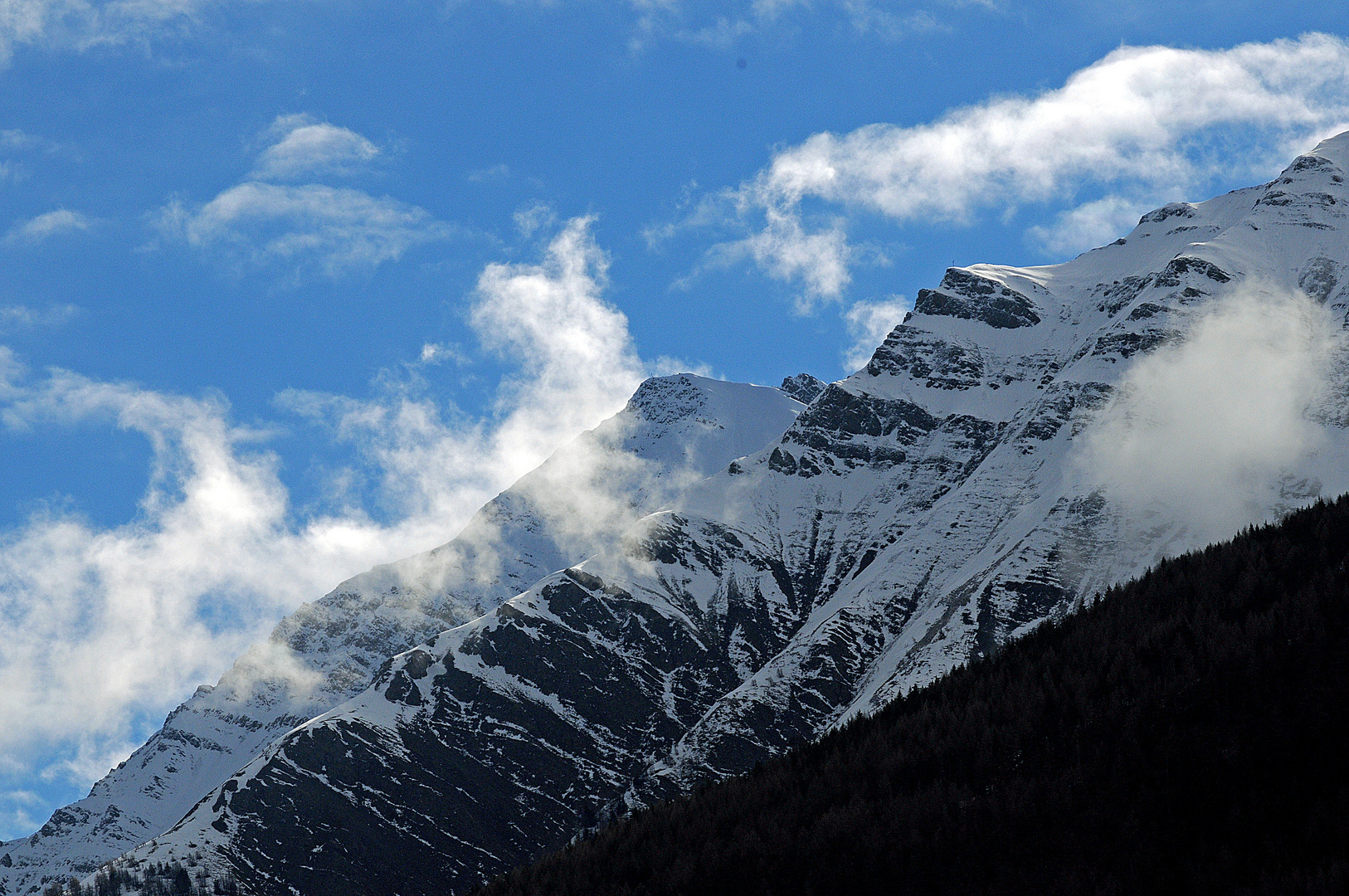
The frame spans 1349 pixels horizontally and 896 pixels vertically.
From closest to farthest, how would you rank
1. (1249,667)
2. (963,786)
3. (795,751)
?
1. (1249,667)
2. (963,786)
3. (795,751)

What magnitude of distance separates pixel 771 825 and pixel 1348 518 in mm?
46095

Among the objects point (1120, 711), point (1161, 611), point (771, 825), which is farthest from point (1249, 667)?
point (771, 825)

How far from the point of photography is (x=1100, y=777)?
Result: 252 feet

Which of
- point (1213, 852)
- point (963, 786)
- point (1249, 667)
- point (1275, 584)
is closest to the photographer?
point (1213, 852)

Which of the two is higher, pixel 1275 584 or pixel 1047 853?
pixel 1275 584

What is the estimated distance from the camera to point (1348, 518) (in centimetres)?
9875

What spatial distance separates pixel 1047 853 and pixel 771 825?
73.2 ft

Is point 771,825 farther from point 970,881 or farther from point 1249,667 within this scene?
point 1249,667

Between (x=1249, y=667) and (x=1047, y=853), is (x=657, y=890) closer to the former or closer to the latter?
(x=1047, y=853)

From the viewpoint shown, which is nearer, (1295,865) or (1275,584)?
(1295,865)

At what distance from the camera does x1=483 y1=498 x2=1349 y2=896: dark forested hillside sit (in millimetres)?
66438

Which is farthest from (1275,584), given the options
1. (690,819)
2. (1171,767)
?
(690,819)

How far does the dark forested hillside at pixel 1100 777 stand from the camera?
66.4 meters

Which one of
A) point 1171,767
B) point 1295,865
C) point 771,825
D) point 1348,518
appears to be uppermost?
point 1348,518
